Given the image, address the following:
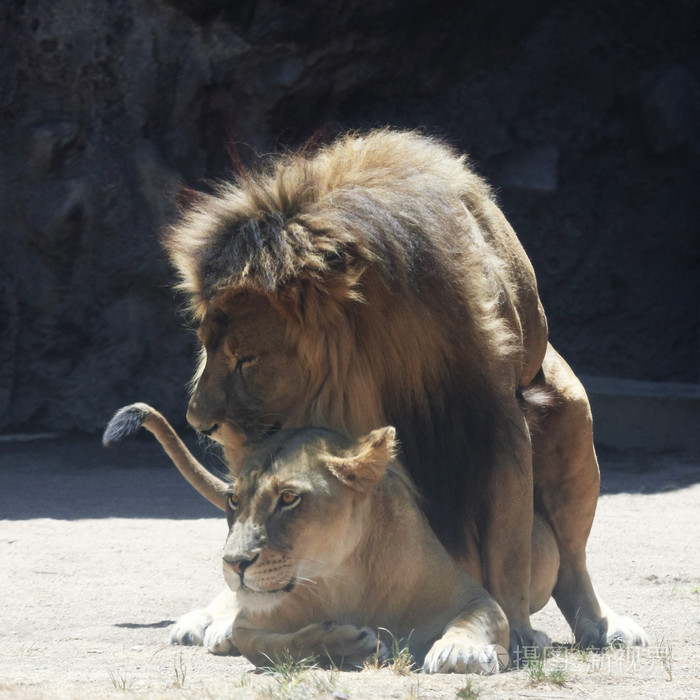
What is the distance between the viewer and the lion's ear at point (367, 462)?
303 cm

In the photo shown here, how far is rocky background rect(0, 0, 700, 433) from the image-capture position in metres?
8.29

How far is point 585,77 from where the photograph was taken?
9727 mm

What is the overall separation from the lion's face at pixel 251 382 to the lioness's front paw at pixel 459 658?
80 centimetres

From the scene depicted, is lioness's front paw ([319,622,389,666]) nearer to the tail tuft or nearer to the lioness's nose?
the lioness's nose

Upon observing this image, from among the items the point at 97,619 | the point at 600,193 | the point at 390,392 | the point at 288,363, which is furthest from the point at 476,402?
the point at 600,193

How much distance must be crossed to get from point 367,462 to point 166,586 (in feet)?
7.17

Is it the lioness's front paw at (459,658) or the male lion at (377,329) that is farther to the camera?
the male lion at (377,329)

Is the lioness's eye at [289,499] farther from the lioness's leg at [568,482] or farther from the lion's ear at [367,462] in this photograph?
the lioness's leg at [568,482]

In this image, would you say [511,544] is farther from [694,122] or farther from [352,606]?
[694,122]

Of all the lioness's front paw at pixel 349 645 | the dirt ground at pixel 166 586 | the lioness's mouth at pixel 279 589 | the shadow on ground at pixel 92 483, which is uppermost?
the lioness's mouth at pixel 279 589

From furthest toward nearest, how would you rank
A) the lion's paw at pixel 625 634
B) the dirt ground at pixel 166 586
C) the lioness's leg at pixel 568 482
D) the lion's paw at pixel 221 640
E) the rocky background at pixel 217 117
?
the rocky background at pixel 217 117 → the lioness's leg at pixel 568 482 → the lion's paw at pixel 625 634 → the lion's paw at pixel 221 640 → the dirt ground at pixel 166 586

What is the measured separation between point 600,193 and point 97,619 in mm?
6868

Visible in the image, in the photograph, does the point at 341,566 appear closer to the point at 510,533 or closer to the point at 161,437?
the point at 510,533

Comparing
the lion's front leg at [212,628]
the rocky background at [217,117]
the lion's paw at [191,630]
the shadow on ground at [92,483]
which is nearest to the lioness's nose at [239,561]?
the lion's front leg at [212,628]
